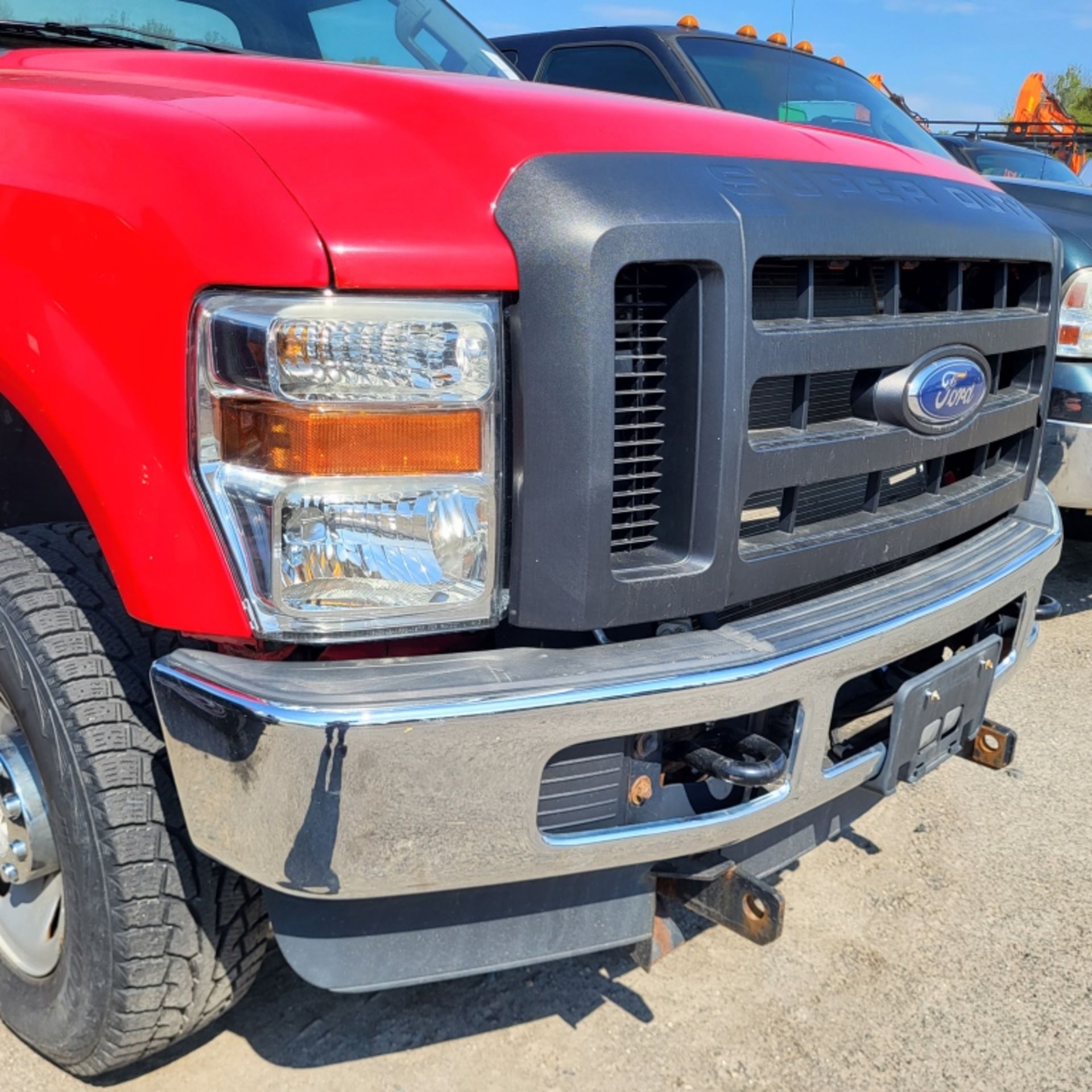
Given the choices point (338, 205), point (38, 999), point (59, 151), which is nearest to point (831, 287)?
point (338, 205)

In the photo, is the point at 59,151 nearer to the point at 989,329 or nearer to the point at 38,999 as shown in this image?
the point at 38,999

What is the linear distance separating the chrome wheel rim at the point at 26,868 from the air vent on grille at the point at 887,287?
1460 mm

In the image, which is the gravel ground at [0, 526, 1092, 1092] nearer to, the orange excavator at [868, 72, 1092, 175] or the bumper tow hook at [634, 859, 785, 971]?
the bumper tow hook at [634, 859, 785, 971]

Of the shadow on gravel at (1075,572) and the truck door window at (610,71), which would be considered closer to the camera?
the truck door window at (610,71)

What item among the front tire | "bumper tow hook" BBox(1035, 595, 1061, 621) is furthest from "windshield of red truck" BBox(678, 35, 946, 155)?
the front tire

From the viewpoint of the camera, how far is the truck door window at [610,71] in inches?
178

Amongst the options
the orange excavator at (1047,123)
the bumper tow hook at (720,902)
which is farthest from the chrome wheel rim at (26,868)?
the orange excavator at (1047,123)

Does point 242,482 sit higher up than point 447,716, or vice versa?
point 242,482

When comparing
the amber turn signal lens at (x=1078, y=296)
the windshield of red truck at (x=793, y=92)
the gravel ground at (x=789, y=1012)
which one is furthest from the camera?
the windshield of red truck at (x=793, y=92)

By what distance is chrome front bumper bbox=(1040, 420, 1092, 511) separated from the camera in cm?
397

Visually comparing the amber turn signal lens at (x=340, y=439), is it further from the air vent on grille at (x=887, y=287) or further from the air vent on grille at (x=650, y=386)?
the air vent on grille at (x=887, y=287)

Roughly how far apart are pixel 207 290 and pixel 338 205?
0.21 meters

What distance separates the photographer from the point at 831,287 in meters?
2.06

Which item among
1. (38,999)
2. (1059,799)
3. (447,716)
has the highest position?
(447,716)
